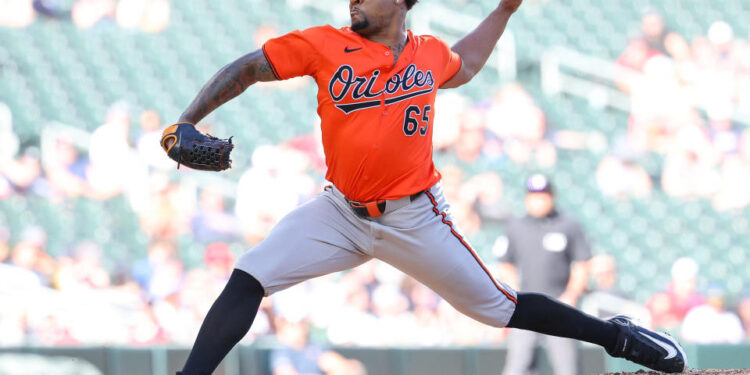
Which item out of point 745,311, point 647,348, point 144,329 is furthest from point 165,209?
point 647,348

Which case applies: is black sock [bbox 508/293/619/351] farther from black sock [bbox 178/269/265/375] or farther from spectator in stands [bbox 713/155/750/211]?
spectator in stands [bbox 713/155/750/211]

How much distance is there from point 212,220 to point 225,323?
561cm

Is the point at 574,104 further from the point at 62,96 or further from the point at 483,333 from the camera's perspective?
the point at 62,96

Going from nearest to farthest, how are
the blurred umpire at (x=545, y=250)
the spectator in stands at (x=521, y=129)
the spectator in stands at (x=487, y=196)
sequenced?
the blurred umpire at (x=545, y=250), the spectator in stands at (x=487, y=196), the spectator in stands at (x=521, y=129)

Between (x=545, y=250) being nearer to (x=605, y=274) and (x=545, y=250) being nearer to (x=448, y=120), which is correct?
(x=605, y=274)

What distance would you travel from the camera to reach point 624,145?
26.8 ft

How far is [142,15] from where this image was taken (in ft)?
32.2

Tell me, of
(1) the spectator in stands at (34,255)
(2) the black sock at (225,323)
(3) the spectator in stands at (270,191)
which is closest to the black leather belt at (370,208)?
(2) the black sock at (225,323)

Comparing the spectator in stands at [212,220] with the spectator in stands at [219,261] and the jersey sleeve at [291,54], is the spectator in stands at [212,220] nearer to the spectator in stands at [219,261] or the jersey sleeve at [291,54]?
the spectator in stands at [219,261]

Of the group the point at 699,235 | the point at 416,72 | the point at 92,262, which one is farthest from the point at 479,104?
the point at 416,72

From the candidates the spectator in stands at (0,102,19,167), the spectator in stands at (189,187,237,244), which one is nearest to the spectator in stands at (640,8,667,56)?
the spectator in stands at (189,187,237,244)

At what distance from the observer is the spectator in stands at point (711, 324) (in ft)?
22.8

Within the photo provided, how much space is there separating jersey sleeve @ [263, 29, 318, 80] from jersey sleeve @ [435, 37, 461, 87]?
483 mm

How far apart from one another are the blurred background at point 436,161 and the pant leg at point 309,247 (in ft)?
11.9
